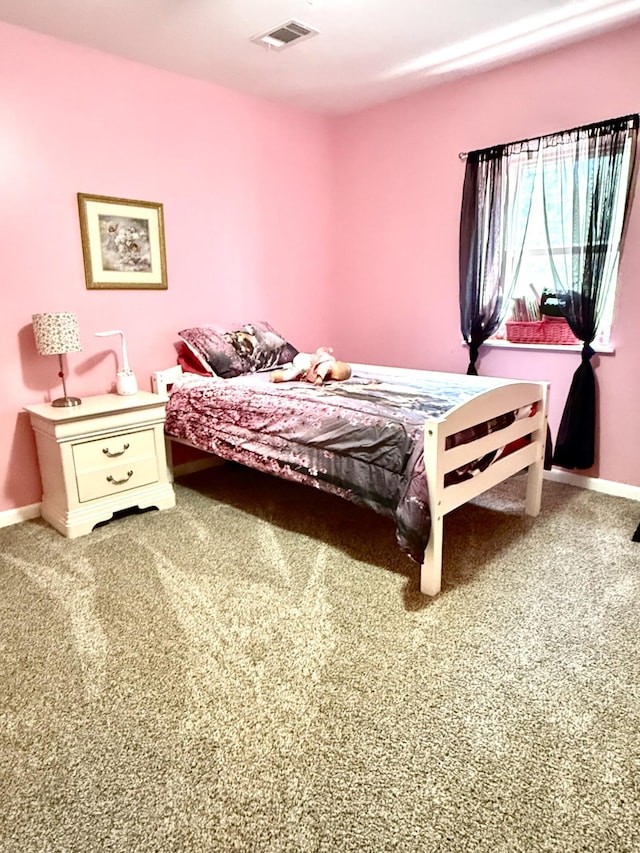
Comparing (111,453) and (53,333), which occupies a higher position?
(53,333)

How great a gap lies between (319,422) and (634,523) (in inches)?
67.8

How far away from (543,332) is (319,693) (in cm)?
254

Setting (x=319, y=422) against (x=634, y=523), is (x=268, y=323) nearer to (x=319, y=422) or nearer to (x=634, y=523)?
(x=319, y=422)

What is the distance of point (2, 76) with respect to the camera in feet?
8.56

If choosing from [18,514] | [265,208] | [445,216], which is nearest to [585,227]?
[445,216]

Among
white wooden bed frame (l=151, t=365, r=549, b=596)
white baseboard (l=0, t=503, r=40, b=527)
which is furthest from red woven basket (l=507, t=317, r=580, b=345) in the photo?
white baseboard (l=0, t=503, r=40, b=527)

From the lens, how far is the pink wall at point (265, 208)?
2.79 meters

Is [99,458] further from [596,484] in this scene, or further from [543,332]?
[596,484]

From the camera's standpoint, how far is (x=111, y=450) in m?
2.81

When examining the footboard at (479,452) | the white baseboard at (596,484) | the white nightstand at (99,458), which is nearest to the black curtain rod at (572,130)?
the footboard at (479,452)

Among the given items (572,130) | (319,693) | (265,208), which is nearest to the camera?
(319,693)

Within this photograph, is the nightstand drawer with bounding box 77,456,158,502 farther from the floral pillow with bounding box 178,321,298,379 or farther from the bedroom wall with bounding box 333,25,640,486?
the bedroom wall with bounding box 333,25,640,486

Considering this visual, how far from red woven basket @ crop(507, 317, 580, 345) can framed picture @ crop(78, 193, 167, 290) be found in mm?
2204

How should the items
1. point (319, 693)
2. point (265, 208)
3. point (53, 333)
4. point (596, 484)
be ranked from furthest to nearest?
point (265, 208)
point (596, 484)
point (53, 333)
point (319, 693)
